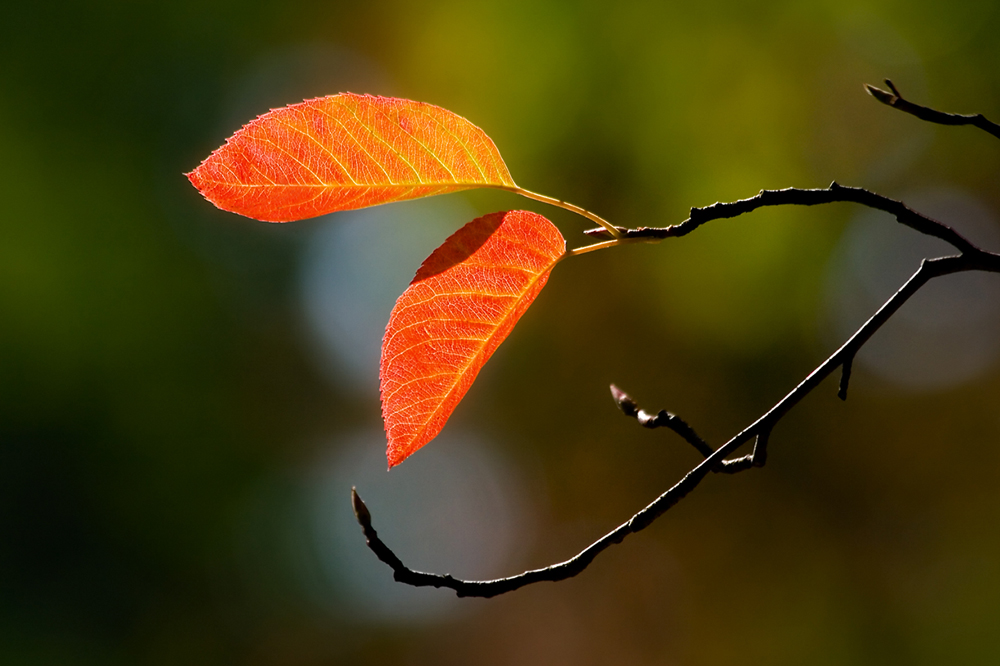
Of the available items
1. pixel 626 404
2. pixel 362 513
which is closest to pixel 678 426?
pixel 626 404

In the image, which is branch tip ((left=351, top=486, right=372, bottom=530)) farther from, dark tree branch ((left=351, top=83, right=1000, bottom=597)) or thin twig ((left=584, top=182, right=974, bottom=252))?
thin twig ((left=584, top=182, right=974, bottom=252))

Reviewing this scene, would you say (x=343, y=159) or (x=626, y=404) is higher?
(x=343, y=159)

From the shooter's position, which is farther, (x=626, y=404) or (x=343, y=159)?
(x=626, y=404)

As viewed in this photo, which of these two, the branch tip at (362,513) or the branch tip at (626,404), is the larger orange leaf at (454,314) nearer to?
the branch tip at (362,513)

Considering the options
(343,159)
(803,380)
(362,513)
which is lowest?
(362,513)

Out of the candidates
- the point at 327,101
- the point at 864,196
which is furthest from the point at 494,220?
the point at 864,196

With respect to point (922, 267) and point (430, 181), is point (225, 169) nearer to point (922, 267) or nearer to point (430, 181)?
point (430, 181)

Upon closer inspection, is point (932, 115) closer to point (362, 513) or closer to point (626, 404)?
point (626, 404)
